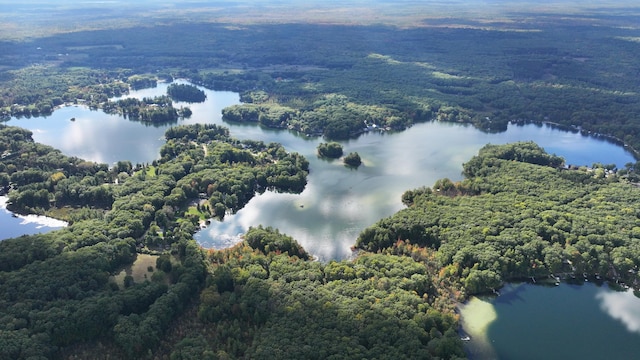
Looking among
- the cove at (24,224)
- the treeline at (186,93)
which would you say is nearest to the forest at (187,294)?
the cove at (24,224)

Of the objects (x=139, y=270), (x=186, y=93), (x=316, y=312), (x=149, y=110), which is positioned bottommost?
(x=139, y=270)

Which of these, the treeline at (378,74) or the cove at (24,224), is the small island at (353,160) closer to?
the treeline at (378,74)

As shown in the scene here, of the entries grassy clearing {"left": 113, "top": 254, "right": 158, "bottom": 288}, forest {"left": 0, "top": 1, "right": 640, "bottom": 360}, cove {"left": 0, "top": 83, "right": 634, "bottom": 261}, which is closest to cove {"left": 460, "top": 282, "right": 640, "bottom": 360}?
forest {"left": 0, "top": 1, "right": 640, "bottom": 360}

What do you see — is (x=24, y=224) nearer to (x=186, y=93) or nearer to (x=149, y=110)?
(x=149, y=110)

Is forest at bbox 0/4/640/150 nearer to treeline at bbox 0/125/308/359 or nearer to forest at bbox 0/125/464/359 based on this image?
treeline at bbox 0/125/308/359

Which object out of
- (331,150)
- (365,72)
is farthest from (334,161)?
(365,72)
